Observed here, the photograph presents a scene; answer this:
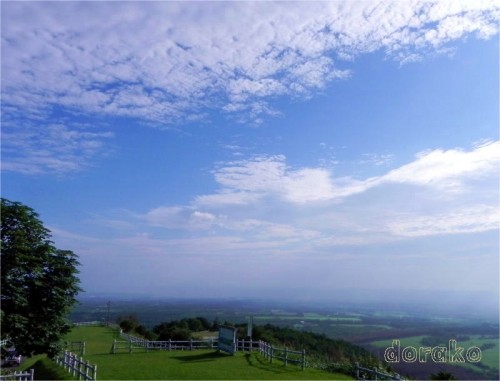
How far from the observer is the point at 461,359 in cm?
1906

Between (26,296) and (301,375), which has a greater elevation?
(26,296)

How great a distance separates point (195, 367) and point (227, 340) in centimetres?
542


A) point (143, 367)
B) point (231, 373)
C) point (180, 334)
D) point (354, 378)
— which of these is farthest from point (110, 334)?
point (354, 378)

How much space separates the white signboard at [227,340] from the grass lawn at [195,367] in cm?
39

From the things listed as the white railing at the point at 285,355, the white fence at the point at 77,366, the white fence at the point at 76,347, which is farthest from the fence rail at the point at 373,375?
the white fence at the point at 76,347

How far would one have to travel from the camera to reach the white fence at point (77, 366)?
58.0 feet

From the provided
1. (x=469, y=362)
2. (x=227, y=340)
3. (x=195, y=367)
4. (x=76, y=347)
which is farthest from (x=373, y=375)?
(x=76, y=347)

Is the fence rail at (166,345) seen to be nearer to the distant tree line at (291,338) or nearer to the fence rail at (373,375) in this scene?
the distant tree line at (291,338)

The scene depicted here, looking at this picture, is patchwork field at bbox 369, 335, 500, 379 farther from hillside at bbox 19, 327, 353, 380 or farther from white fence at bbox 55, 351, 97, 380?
white fence at bbox 55, 351, 97, 380

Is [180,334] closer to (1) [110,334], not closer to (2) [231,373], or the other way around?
(1) [110,334]

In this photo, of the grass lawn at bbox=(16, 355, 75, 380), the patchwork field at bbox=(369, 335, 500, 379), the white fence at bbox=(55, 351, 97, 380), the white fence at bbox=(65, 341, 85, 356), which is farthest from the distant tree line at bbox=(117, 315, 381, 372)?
the grass lawn at bbox=(16, 355, 75, 380)

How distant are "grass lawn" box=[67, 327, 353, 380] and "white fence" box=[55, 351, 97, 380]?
581 millimetres

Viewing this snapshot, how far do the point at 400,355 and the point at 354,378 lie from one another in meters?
2.71

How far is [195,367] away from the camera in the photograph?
815 inches
